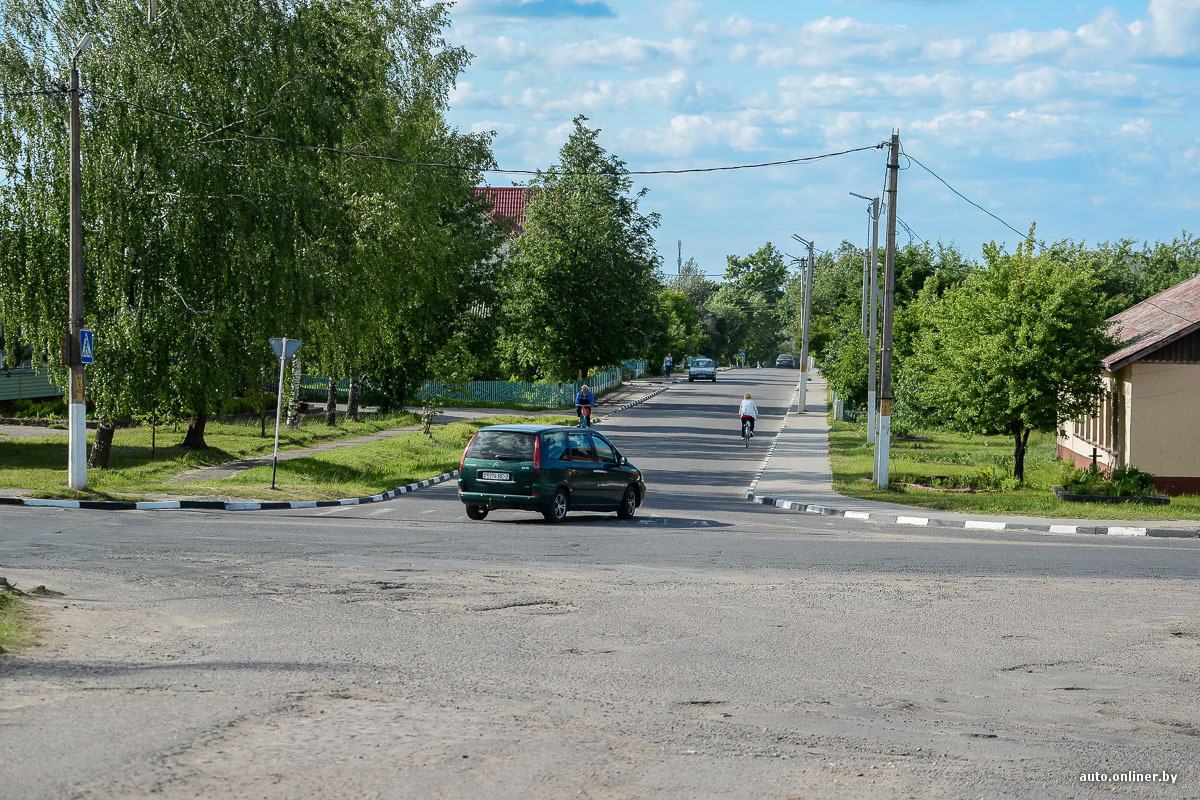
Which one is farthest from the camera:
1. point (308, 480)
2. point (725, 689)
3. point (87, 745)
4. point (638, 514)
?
point (308, 480)

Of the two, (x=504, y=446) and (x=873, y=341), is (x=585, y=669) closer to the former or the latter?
(x=504, y=446)

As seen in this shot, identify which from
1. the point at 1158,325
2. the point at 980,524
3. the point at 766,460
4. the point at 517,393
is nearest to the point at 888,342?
the point at 980,524

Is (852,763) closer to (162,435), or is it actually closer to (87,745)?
(87,745)

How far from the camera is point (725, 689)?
7.94 meters

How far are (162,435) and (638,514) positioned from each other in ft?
61.7

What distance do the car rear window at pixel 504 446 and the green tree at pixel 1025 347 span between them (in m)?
13.0

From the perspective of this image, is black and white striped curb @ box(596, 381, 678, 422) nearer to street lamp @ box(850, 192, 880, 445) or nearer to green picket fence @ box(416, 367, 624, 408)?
green picket fence @ box(416, 367, 624, 408)

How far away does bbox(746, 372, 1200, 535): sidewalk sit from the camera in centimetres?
2100

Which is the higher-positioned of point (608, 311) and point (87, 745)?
point (608, 311)

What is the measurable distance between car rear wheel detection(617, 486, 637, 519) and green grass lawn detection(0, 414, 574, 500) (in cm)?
542

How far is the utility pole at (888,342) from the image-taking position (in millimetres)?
26656

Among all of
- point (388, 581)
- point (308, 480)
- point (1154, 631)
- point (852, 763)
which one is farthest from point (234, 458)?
point (852, 763)

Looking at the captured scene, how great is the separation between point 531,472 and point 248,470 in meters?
9.75

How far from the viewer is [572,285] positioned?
54.9 meters
